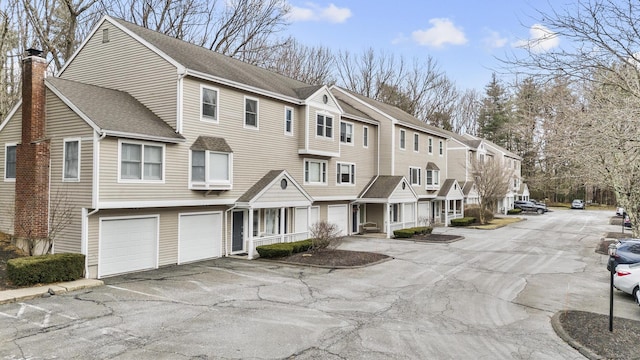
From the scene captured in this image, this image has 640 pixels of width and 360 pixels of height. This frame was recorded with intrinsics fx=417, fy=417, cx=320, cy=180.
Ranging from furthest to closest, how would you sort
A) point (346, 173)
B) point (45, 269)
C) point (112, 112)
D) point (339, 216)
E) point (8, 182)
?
point (346, 173) < point (339, 216) < point (8, 182) < point (112, 112) < point (45, 269)

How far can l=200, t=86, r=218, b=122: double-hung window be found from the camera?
18.7 m

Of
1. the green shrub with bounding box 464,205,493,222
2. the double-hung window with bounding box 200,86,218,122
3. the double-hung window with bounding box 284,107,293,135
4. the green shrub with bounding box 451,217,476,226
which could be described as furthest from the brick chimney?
the green shrub with bounding box 464,205,493,222

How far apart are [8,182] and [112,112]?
6116 millimetres

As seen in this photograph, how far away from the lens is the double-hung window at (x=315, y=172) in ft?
83.2

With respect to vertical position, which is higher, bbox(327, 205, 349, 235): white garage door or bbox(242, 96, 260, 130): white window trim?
bbox(242, 96, 260, 130): white window trim

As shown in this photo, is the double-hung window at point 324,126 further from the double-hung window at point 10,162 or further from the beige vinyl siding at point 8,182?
the double-hung window at point 10,162

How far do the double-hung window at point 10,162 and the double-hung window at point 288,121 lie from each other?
12.5 m

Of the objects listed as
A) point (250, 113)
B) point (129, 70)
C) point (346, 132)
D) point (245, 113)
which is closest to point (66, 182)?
point (129, 70)

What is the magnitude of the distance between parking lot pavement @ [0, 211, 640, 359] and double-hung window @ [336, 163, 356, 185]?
9987mm

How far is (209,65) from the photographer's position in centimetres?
2044

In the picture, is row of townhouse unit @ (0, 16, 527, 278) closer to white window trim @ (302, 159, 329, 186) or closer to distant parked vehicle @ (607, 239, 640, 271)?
white window trim @ (302, 159, 329, 186)

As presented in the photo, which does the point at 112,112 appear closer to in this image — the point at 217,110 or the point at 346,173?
the point at 217,110

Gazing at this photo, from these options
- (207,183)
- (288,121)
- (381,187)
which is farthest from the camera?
(381,187)

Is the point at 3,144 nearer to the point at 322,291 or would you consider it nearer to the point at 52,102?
the point at 52,102
